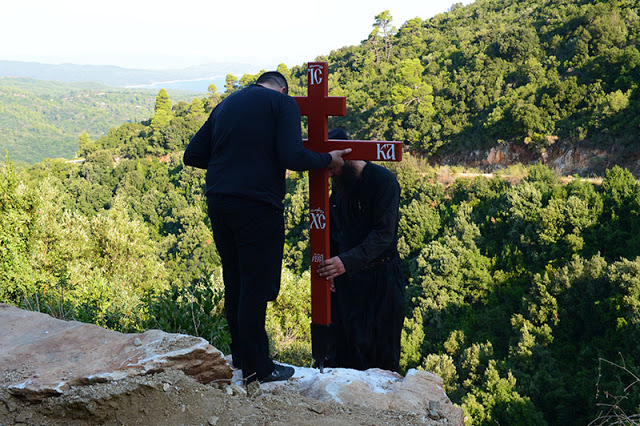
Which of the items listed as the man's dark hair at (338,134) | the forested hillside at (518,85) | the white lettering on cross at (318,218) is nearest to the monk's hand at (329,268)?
the white lettering on cross at (318,218)

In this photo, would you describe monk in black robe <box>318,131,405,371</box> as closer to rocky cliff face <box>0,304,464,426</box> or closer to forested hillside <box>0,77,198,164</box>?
rocky cliff face <box>0,304,464,426</box>

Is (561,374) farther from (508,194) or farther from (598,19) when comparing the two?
(598,19)

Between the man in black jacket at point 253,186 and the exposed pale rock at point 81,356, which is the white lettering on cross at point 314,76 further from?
the exposed pale rock at point 81,356

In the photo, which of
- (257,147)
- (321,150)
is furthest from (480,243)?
(257,147)

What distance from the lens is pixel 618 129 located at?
24953 millimetres

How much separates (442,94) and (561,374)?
27970 mm

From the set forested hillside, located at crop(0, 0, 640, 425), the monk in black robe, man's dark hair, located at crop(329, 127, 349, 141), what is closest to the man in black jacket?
man's dark hair, located at crop(329, 127, 349, 141)

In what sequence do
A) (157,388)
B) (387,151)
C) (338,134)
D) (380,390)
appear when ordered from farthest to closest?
(338,134), (387,151), (380,390), (157,388)

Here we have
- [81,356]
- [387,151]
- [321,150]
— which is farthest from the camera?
[321,150]

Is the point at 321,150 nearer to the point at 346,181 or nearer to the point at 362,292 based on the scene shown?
the point at 346,181

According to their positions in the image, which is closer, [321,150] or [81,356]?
[81,356]

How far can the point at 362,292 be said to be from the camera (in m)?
3.73

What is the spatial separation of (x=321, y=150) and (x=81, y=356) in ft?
5.55

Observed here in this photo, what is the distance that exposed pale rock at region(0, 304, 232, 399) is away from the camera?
84.5 inches
